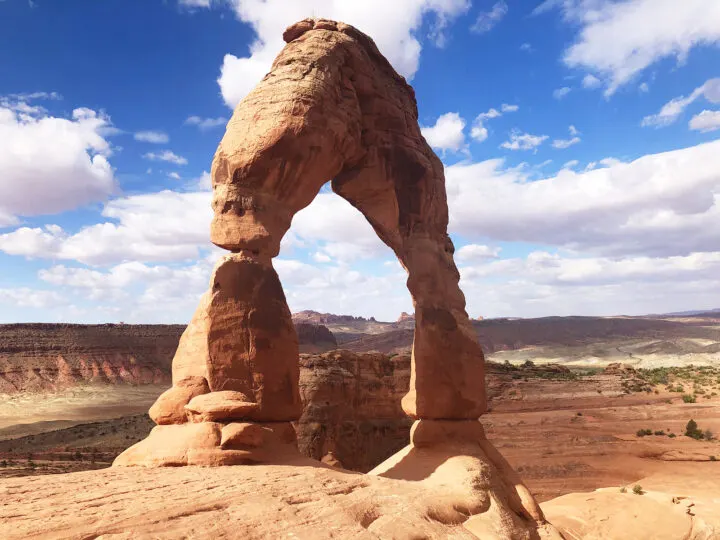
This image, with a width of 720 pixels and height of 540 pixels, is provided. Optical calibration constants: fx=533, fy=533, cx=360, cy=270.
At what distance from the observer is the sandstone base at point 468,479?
709 centimetres

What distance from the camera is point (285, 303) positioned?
8.63 metres

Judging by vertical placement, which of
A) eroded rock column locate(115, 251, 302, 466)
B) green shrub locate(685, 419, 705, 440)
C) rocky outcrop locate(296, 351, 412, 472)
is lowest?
green shrub locate(685, 419, 705, 440)

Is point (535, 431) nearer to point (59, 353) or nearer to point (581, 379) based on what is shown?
point (581, 379)

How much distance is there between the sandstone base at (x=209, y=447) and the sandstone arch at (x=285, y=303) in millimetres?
18

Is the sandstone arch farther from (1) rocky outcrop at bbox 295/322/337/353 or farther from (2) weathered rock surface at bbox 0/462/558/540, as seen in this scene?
(1) rocky outcrop at bbox 295/322/337/353

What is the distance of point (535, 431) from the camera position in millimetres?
22500

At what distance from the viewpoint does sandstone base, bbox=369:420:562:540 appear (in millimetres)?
7090

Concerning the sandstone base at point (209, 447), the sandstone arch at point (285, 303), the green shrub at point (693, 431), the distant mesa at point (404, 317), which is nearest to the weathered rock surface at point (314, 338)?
the green shrub at point (693, 431)

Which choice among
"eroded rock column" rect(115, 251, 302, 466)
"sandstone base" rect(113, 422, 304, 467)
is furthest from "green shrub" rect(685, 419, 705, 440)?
"sandstone base" rect(113, 422, 304, 467)

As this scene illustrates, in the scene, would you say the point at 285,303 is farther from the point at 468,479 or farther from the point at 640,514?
the point at 640,514

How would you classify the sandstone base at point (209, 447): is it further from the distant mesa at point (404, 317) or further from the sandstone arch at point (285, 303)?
the distant mesa at point (404, 317)

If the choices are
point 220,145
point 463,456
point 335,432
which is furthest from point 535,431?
point 220,145

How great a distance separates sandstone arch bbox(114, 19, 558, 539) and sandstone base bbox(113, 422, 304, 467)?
0.06 feet

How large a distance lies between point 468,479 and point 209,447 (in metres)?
4.01
